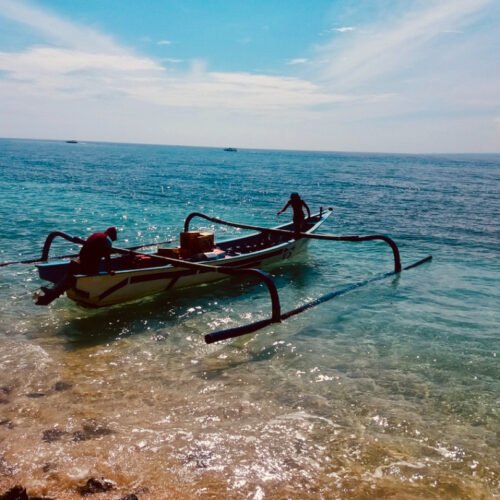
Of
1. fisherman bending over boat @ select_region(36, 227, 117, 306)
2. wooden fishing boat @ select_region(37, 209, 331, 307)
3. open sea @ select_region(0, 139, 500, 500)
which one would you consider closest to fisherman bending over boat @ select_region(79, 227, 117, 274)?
fisherman bending over boat @ select_region(36, 227, 117, 306)

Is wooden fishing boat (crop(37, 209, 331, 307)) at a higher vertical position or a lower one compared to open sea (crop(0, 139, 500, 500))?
higher

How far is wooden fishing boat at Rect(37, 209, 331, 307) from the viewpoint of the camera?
11562 mm

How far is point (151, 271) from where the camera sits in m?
12.8

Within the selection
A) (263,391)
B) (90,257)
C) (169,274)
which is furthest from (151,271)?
(263,391)

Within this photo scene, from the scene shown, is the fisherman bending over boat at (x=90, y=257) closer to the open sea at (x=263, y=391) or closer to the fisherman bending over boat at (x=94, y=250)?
the fisherman bending over boat at (x=94, y=250)

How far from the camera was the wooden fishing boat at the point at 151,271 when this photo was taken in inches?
455

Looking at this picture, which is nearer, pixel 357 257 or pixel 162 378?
pixel 162 378

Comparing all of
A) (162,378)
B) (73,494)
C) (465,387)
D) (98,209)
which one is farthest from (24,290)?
(98,209)

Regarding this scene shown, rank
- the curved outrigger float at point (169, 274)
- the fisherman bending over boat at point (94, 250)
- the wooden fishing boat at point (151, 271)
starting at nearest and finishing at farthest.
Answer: the curved outrigger float at point (169, 274) < the fisherman bending over boat at point (94, 250) < the wooden fishing boat at point (151, 271)

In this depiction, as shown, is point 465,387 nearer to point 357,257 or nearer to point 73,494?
point 73,494

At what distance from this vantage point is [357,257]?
20.0 metres

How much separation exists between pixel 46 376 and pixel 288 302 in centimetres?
751

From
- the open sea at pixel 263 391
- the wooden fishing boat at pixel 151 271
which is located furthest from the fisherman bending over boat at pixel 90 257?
the open sea at pixel 263 391

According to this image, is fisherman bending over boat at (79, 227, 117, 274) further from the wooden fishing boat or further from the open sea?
the open sea
